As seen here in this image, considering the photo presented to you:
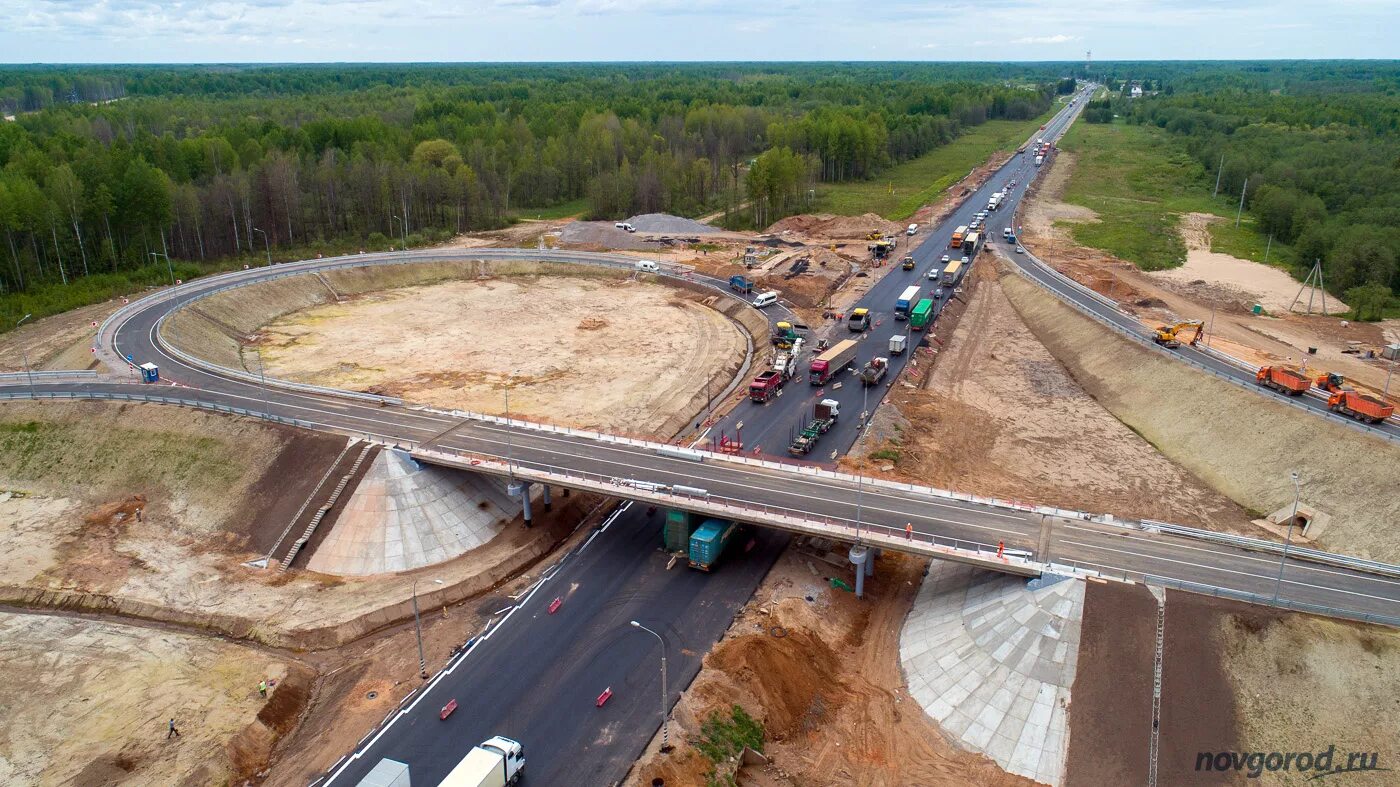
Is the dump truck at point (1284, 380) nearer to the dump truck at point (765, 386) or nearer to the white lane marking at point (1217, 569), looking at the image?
the white lane marking at point (1217, 569)

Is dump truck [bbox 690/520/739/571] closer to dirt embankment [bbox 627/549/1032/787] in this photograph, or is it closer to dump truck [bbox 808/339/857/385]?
dirt embankment [bbox 627/549/1032/787]

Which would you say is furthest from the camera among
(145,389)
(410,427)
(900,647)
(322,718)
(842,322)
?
(842,322)

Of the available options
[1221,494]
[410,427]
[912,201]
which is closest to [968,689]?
[1221,494]

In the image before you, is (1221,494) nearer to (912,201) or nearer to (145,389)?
(145,389)

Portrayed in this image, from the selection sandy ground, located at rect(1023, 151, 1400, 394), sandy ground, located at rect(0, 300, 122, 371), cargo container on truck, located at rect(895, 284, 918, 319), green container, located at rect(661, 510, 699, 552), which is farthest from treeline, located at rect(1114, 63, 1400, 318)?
sandy ground, located at rect(0, 300, 122, 371)

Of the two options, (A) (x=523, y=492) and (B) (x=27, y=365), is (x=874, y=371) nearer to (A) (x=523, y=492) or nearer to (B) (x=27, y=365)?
(A) (x=523, y=492)

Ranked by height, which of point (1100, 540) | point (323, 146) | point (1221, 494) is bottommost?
point (1221, 494)
